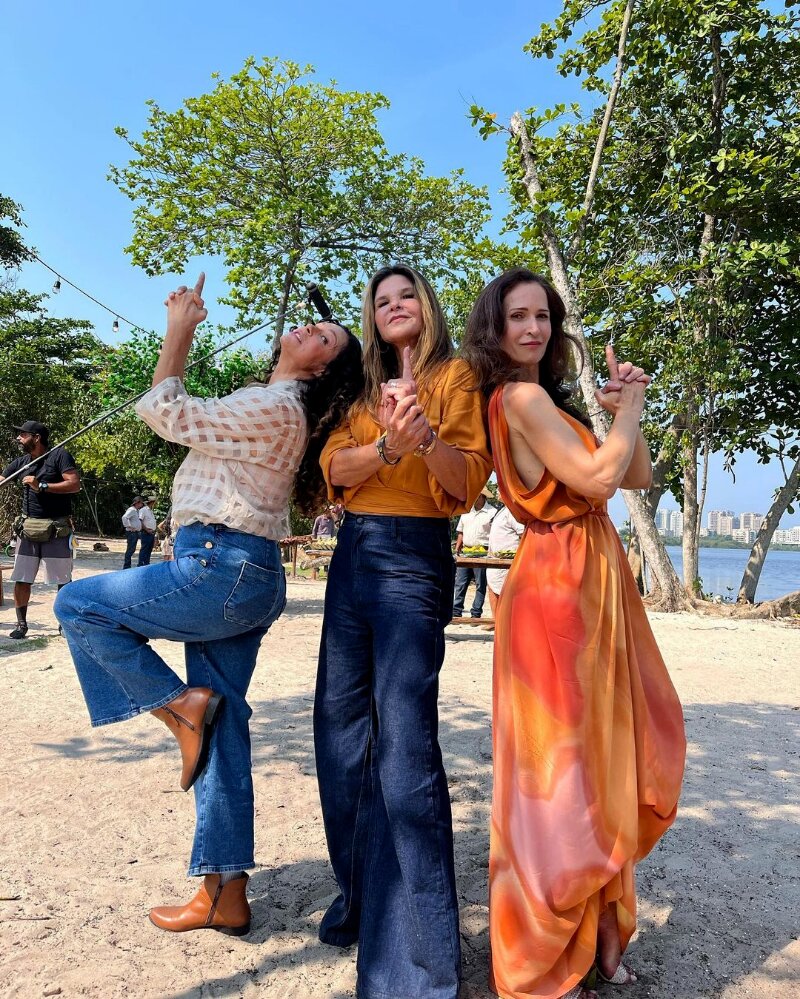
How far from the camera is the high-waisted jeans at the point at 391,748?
1960mm

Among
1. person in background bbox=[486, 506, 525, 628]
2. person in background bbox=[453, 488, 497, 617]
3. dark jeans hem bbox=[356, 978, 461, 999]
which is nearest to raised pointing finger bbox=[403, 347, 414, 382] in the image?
dark jeans hem bbox=[356, 978, 461, 999]

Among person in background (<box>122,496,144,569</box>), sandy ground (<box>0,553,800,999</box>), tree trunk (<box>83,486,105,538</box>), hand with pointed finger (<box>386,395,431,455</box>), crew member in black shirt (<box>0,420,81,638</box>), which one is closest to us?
hand with pointed finger (<box>386,395,431,455</box>)

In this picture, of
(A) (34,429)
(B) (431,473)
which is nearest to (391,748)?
(B) (431,473)

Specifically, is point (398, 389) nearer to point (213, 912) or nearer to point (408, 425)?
point (408, 425)

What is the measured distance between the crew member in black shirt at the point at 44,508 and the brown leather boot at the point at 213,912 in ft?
18.5

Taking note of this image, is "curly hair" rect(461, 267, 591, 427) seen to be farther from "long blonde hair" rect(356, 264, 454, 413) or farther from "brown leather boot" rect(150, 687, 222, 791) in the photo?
"brown leather boot" rect(150, 687, 222, 791)

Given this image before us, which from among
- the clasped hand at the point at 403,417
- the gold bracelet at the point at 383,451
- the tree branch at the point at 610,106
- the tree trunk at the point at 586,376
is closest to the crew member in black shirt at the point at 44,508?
the gold bracelet at the point at 383,451

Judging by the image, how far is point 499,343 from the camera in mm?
2172

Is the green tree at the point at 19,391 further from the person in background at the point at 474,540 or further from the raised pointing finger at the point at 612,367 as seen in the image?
the raised pointing finger at the point at 612,367

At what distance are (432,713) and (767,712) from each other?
4866mm

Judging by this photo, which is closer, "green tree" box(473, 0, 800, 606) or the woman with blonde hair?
the woman with blonde hair

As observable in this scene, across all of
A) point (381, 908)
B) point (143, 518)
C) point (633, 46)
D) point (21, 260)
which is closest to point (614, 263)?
point (633, 46)

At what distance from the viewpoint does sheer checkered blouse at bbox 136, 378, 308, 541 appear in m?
2.19

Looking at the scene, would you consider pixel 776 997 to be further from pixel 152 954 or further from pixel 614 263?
pixel 614 263
